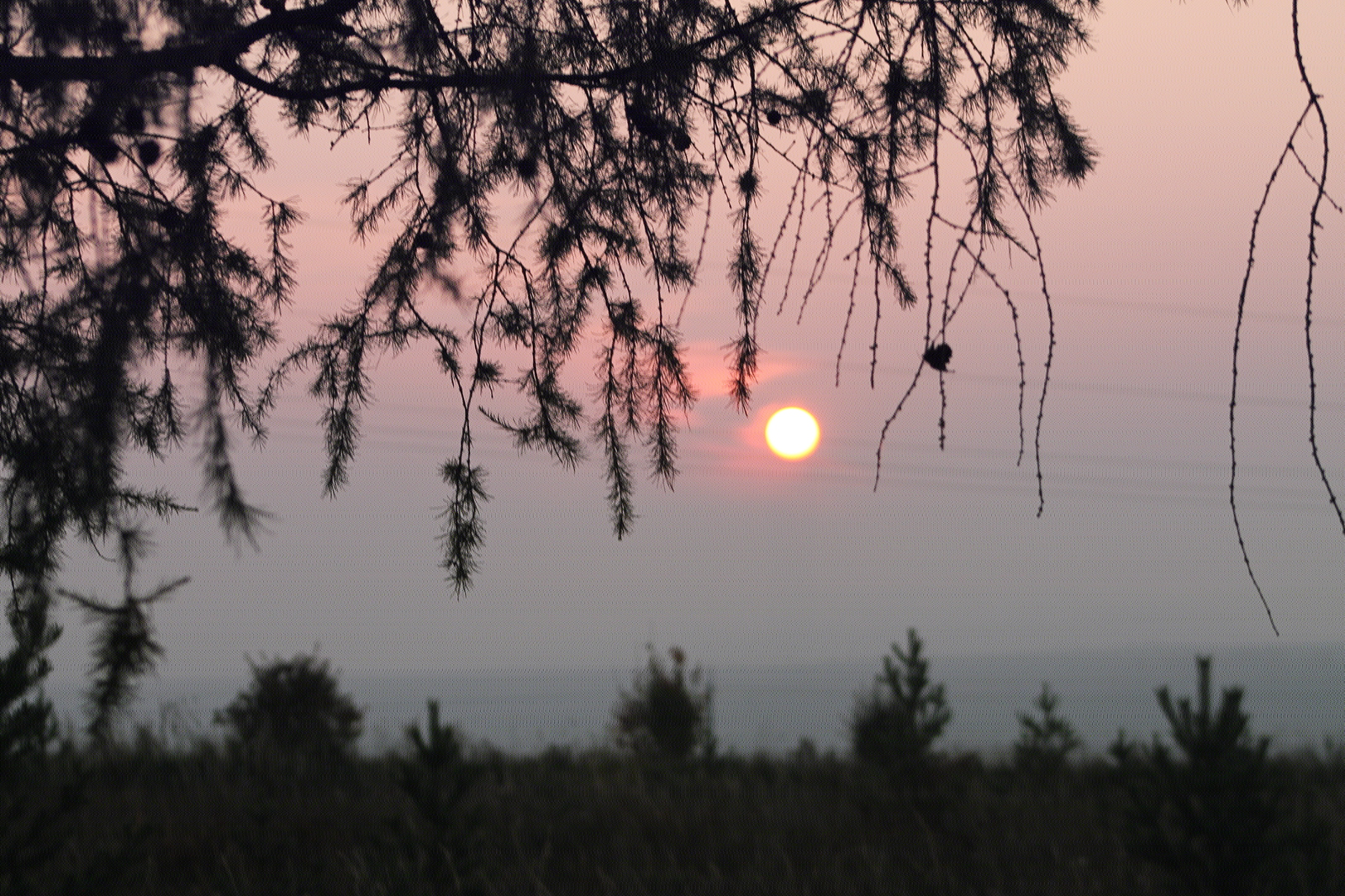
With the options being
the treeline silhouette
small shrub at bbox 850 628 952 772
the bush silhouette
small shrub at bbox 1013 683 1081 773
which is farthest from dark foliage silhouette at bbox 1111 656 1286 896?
Result: the bush silhouette

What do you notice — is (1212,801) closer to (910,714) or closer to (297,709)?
(910,714)

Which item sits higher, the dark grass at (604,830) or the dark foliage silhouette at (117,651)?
the dark foliage silhouette at (117,651)

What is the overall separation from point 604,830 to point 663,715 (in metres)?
6.78

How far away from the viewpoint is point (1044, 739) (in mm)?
9336

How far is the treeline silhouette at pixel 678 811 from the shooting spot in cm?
442

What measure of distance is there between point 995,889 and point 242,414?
4337 mm

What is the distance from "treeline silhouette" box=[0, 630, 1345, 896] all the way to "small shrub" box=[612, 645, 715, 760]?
166 cm

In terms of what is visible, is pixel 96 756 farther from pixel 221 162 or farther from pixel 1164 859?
pixel 1164 859

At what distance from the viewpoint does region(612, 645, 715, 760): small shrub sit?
13.8m

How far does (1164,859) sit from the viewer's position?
4477 millimetres

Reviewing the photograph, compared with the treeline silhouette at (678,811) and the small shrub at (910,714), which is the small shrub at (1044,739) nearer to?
the treeline silhouette at (678,811)

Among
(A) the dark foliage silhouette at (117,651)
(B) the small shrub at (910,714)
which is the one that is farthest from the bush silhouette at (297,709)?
Result: (A) the dark foliage silhouette at (117,651)

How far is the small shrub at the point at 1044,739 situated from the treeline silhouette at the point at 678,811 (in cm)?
2

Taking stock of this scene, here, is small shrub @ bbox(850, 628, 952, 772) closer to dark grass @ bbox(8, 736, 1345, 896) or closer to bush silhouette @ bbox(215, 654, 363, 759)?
dark grass @ bbox(8, 736, 1345, 896)
